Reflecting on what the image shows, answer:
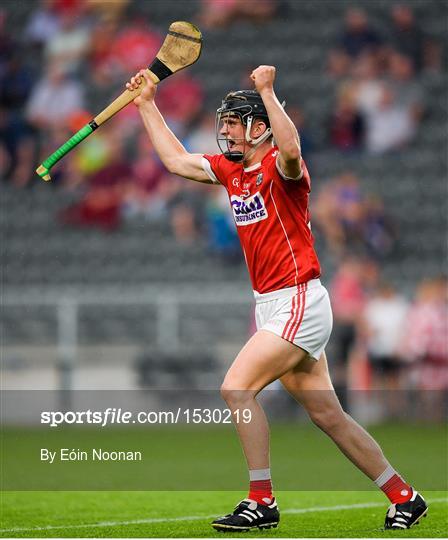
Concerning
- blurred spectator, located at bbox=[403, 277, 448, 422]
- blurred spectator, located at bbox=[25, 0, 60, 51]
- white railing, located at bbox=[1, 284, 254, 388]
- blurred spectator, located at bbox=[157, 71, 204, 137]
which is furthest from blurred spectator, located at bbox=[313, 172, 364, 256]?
blurred spectator, located at bbox=[25, 0, 60, 51]

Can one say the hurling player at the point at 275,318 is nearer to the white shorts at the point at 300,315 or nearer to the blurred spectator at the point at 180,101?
the white shorts at the point at 300,315

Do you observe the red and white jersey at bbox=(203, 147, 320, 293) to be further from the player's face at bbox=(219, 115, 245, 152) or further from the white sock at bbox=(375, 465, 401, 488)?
the white sock at bbox=(375, 465, 401, 488)

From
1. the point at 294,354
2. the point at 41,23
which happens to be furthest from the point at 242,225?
the point at 41,23

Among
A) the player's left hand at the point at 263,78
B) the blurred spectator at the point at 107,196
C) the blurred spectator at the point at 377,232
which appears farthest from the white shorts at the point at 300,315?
the blurred spectator at the point at 107,196

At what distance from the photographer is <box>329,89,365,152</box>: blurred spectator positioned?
735 inches

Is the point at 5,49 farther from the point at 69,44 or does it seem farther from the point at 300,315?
the point at 300,315

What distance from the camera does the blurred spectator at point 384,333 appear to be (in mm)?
15555

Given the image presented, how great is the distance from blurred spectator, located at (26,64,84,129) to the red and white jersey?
1374 cm

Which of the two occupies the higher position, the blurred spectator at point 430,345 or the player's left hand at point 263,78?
the blurred spectator at point 430,345

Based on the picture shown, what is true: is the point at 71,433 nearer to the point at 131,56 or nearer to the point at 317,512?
the point at 317,512

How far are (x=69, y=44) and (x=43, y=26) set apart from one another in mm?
618

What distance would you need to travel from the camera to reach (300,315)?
660 cm

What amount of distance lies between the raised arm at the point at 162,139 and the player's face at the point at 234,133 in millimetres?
421

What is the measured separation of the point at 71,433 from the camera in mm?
13555
